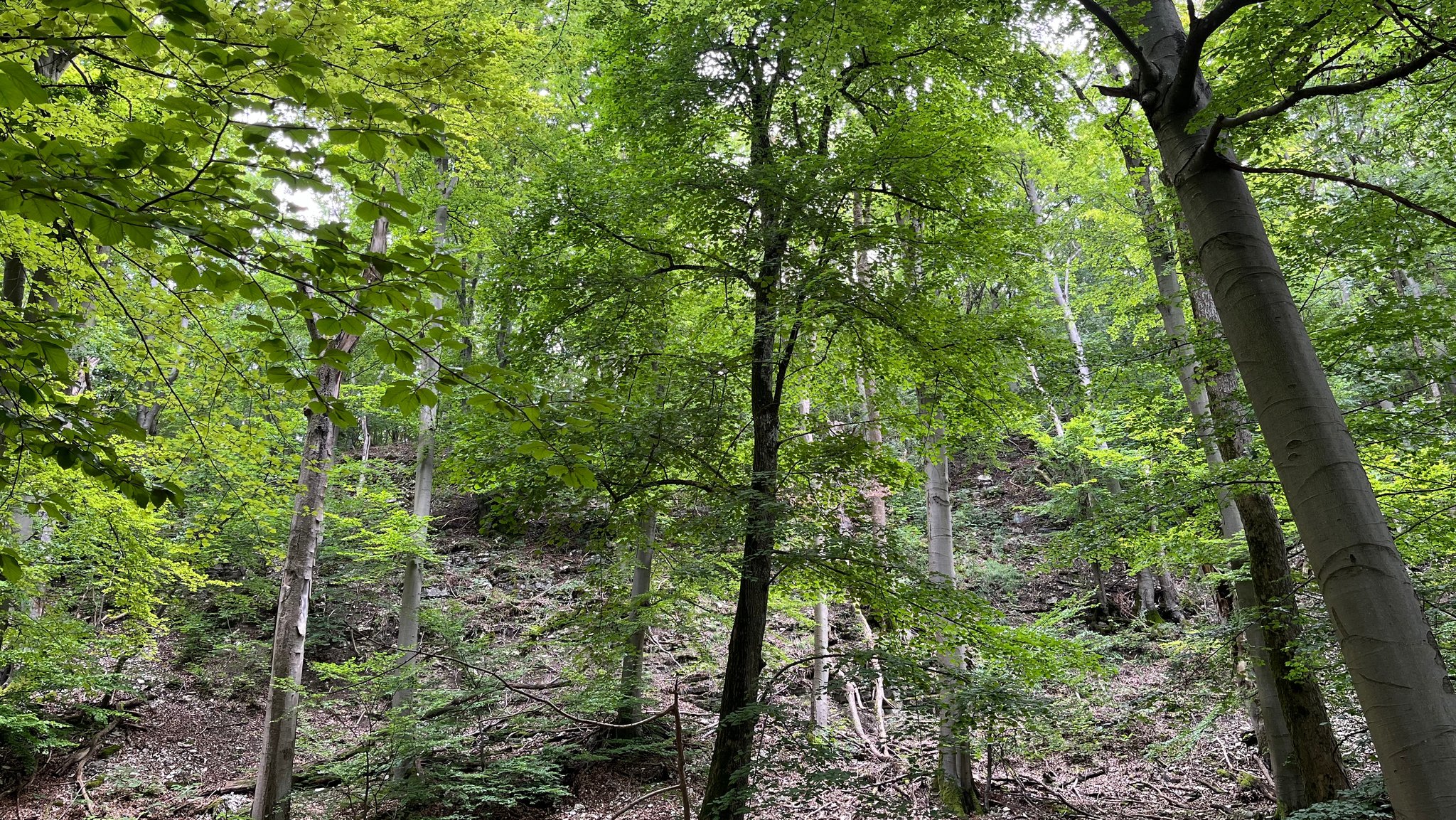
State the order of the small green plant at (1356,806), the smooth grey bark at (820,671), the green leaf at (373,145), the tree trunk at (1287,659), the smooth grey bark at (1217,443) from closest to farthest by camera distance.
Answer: the green leaf at (373,145) → the small green plant at (1356,806) → the tree trunk at (1287,659) → the smooth grey bark at (1217,443) → the smooth grey bark at (820,671)

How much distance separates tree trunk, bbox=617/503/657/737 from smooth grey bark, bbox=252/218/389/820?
3.10 m

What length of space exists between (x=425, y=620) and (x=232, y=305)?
27.0ft

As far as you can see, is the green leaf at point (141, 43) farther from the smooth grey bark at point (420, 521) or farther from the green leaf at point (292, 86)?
the smooth grey bark at point (420, 521)

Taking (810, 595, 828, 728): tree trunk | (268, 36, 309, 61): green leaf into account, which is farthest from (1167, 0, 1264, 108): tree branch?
(810, 595, 828, 728): tree trunk

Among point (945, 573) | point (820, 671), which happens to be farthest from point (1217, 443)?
point (820, 671)

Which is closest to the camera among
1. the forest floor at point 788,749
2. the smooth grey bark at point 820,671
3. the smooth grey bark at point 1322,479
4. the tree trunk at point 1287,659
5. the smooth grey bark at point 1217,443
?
the smooth grey bark at point 1322,479

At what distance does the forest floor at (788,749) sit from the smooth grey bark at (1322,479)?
270 cm

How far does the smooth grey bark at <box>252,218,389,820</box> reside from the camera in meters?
6.37

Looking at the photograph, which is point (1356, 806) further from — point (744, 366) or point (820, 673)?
point (820, 673)

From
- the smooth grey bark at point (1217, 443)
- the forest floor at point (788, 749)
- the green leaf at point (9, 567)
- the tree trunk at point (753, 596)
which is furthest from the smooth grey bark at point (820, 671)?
the green leaf at point (9, 567)

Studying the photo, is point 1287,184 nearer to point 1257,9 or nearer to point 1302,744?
point 1257,9

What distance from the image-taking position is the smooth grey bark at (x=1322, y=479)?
1.99 metres

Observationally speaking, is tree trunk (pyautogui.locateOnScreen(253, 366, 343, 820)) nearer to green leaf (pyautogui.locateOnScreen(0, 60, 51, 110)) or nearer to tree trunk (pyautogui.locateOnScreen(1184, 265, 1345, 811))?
green leaf (pyautogui.locateOnScreen(0, 60, 51, 110))

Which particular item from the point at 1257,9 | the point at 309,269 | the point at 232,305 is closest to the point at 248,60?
the point at 309,269
